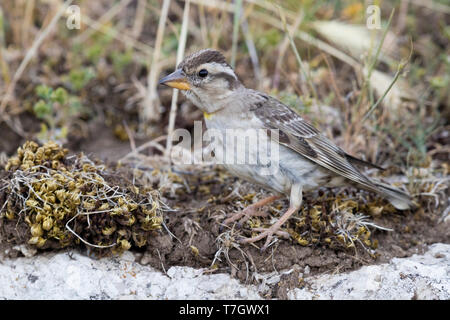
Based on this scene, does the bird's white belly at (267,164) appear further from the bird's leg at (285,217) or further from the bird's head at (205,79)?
the bird's head at (205,79)

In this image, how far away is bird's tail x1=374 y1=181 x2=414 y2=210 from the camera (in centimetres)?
496

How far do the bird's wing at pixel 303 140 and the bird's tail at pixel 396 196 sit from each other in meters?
0.11

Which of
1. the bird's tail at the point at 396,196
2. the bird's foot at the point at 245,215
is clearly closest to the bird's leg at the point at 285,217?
the bird's foot at the point at 245,215

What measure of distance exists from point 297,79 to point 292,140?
202 centimetres

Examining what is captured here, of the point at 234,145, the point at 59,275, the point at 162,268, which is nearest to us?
the point at 59,275

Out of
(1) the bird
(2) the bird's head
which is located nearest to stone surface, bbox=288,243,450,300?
(1) the bird

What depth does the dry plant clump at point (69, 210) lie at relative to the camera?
4.09 metres

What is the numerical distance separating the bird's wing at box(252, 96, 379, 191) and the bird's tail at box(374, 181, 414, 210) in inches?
4.2

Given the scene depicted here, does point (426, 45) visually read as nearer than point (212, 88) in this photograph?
No

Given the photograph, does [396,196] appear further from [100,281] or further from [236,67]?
[236,67]

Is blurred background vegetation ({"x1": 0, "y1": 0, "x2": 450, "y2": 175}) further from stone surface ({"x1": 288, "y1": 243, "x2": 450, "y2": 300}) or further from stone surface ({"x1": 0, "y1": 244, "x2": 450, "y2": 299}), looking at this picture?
stone surface ({"x1": 0, "y1": 244, "x2": 450, "y2": 299})

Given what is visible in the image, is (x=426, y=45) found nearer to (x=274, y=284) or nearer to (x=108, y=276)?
(x=274, y=284)
